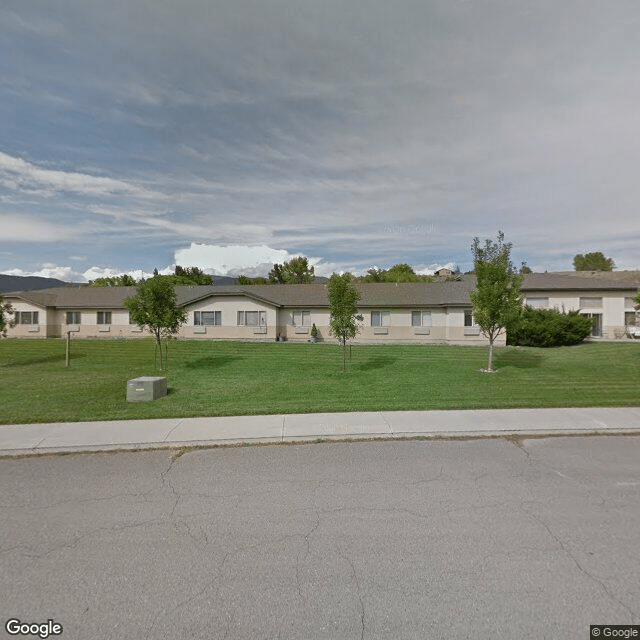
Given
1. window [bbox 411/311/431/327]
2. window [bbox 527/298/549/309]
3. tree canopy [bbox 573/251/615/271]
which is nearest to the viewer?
window [bbox 411/311/431/327]

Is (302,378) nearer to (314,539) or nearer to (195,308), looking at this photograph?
(314,539)

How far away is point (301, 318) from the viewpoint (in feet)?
94.4

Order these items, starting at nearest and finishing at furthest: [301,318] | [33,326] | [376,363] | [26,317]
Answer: [376,363]
[301,318]
[33,326]
[26,317]

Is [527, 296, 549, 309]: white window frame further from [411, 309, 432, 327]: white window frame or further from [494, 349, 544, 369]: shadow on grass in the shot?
[494, 349, 544, 369]: shadow on grass

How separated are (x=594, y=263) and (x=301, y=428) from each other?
94.6m

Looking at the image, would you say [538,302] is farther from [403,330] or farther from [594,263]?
[594,263]

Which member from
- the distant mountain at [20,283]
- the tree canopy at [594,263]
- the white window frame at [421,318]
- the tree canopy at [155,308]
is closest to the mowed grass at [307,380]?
the tree canopy at [155,308]

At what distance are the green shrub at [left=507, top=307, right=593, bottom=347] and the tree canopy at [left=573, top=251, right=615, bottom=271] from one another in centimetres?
6591

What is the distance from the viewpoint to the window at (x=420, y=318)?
27594mm

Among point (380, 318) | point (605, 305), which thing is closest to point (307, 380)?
point (380, 318)

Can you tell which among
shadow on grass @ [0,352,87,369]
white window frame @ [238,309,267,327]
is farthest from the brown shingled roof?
shadow on grass @ [0,352,87,369]

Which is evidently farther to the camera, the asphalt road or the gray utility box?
the gray utility box

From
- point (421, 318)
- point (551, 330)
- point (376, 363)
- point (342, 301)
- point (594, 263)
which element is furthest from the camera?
point (594, 263)

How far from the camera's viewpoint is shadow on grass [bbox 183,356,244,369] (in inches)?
672
